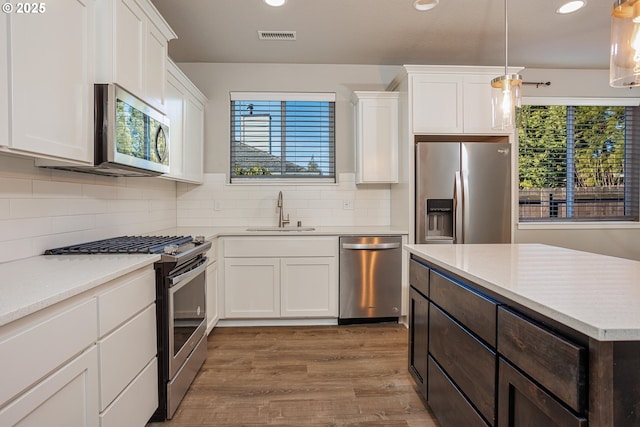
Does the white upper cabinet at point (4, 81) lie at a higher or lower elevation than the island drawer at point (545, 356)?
higher

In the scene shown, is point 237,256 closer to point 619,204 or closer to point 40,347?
point 40,347

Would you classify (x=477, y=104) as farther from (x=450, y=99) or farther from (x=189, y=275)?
(x=189, y=275)

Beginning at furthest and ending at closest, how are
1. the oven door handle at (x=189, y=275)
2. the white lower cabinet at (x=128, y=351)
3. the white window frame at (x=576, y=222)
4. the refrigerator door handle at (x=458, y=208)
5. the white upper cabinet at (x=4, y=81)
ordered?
the white window frame at (x=576, y=222) < the refrigerator door handle at (x=458, y=208) < the oven door handle at (x=189, y=275) < the white lower cabinet at (x=128, y=351) < the white upper cabinet at (x=4, y=81)

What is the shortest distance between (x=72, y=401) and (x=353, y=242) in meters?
2.41

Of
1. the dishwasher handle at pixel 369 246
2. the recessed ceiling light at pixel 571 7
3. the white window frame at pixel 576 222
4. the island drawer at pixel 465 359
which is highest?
the recessed ceiling light at pixel 571 7

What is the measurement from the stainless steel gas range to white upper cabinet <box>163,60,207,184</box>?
0.90 metres

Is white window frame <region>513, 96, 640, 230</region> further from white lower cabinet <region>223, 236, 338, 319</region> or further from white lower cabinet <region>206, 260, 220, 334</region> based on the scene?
white lower cabinet <region>206, 260, 220, 334</region>

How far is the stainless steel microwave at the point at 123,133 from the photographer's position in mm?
1716

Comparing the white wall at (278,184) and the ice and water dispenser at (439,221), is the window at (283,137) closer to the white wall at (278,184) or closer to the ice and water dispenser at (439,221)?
the white wall at (278,184)

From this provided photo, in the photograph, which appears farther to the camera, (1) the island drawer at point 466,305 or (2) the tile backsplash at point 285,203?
(2) the tile backsplash at point 285,203

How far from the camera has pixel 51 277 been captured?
1.29 meters

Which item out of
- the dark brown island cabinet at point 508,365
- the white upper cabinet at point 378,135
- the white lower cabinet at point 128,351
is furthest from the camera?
the white upper cabinet at point 378,135

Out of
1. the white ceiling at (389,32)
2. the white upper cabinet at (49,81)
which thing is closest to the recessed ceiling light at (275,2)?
the white ceiling at (389,32)

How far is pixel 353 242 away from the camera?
3.29 m
